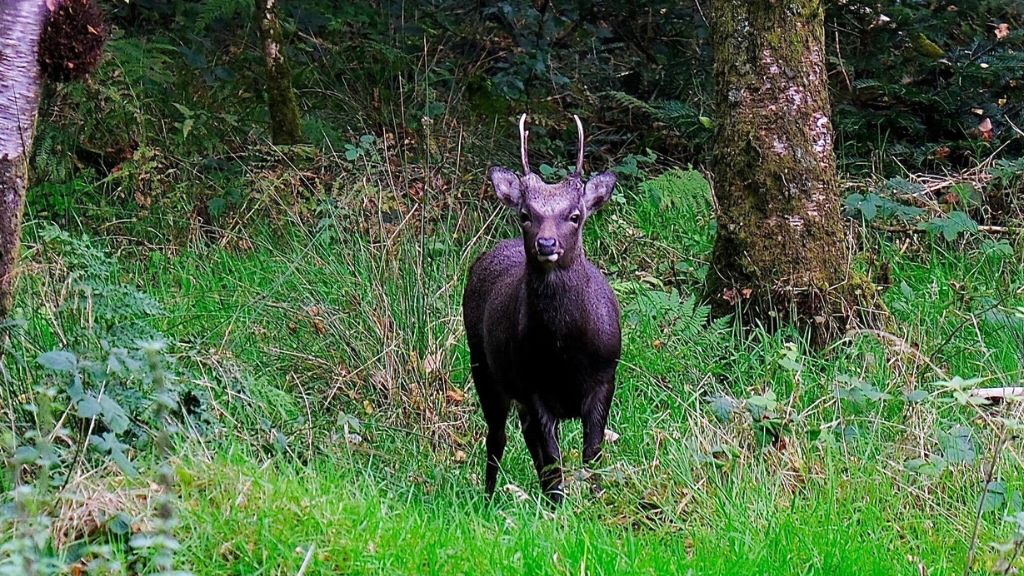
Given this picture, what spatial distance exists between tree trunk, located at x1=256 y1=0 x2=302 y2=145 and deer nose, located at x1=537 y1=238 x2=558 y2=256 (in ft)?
15.3

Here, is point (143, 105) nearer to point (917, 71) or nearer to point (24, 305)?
point (24, 305)

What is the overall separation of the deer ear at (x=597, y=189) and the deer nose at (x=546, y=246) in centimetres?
52

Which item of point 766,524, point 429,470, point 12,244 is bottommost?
point 429,470

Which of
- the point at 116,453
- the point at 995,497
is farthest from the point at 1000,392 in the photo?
the point at 116,453

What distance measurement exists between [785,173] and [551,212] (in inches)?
65.3

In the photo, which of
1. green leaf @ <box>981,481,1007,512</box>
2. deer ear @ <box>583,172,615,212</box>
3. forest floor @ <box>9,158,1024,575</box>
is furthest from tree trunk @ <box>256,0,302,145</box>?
green leaf @ <box>981,481,1007,512</box>

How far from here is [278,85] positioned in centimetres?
983

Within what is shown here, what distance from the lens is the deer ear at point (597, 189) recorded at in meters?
6.14

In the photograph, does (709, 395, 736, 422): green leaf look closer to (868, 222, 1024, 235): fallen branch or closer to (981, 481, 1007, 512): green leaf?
(981, 481, 1007, 512): green leaf

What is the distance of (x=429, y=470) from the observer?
5852 millimetres

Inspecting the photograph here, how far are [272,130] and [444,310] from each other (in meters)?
3.54

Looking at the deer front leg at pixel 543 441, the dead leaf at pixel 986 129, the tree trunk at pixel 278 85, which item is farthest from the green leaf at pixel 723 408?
the tree trunk at pixel 278 85

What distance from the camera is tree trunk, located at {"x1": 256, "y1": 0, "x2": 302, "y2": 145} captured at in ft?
31.7

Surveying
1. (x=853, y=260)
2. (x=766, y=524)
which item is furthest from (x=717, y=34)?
(x=766, y=524)
